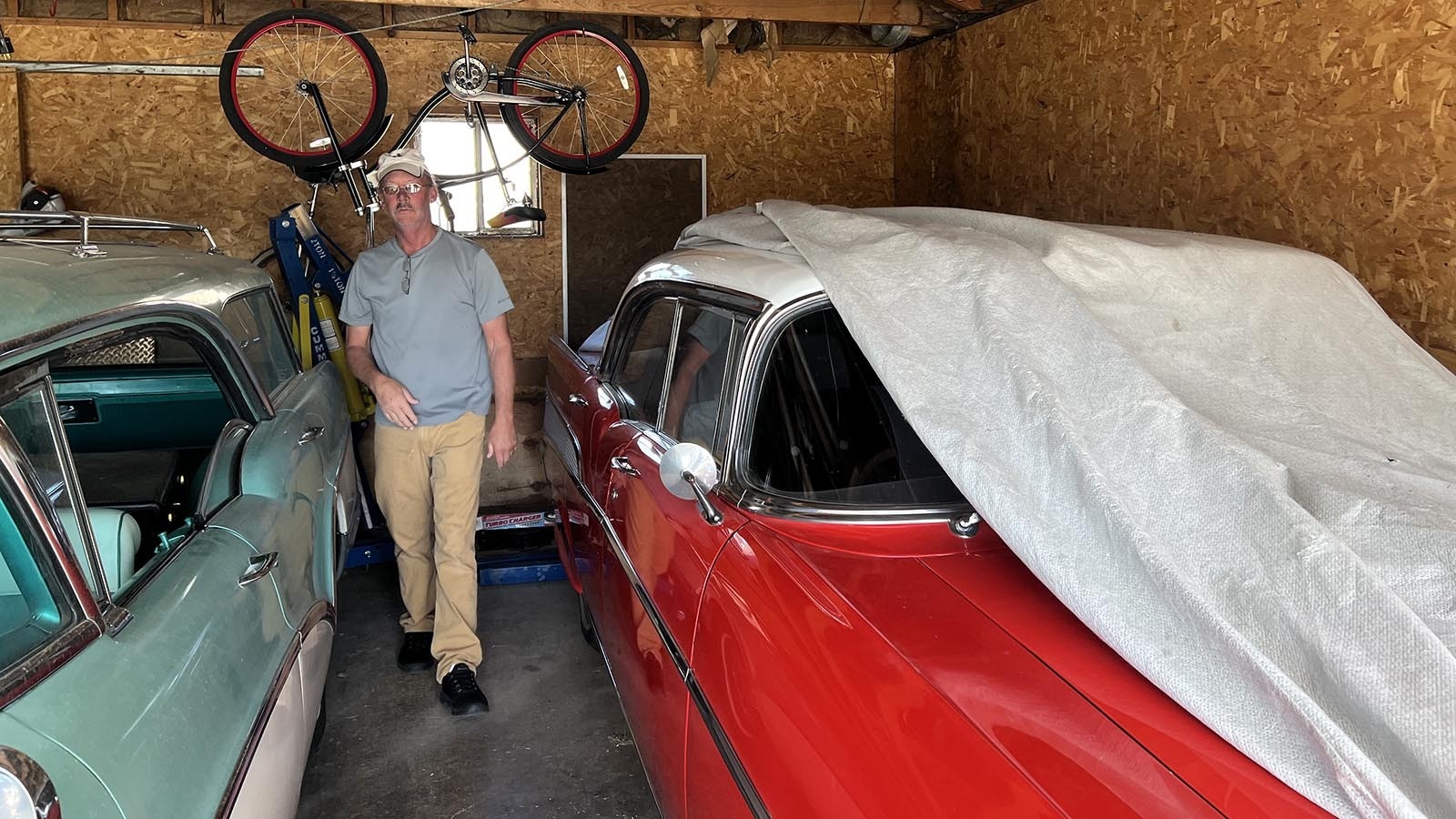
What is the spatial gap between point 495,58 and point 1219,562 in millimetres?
5294

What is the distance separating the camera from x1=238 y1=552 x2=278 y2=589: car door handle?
203cm

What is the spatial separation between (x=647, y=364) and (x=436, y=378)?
89 cm

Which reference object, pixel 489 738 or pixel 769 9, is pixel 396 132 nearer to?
pixel 769 9

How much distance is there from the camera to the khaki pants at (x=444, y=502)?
11.4 feet

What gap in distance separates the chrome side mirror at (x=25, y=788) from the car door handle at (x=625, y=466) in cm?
152

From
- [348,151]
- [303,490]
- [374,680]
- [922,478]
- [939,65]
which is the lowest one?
[374,680]

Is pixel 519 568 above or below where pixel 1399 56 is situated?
below

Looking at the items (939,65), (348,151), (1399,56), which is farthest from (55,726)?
(939,65)

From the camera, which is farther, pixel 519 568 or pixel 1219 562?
pixel 519 568

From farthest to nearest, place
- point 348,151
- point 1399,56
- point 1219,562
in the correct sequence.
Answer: point 348,151 < point 1399,56 < point 1219,562

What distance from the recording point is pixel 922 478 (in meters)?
2.12

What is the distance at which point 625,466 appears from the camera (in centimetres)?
261

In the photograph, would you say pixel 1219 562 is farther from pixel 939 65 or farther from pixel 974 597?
pixel 939 65

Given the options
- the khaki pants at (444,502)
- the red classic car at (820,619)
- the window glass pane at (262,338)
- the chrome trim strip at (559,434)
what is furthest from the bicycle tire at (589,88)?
the red classic car at (820,619)
